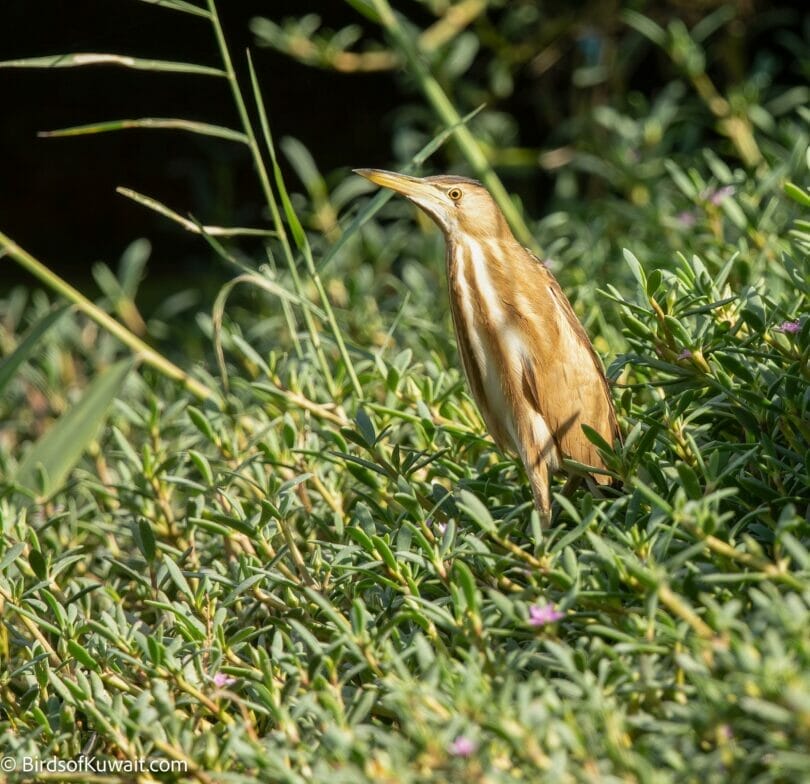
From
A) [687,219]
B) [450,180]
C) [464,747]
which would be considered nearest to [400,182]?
[450,180]

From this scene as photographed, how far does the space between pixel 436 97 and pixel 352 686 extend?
1486mm

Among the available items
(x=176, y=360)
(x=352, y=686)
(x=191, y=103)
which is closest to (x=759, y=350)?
(x=352, y=686)

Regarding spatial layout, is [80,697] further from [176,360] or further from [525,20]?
[525,20]

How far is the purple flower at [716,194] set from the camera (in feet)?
10.6

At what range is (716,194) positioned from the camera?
3367 millimetres

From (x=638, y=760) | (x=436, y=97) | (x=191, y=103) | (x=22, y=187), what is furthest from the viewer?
(x=22, y=187)

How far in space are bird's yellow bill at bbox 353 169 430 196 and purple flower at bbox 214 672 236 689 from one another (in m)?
1.25

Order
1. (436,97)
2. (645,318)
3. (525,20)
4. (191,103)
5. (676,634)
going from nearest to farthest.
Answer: (676,634)
(645,318)
(436,97)
(525,20)
(191,103)

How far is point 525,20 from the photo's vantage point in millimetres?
5102

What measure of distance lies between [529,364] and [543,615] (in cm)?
89

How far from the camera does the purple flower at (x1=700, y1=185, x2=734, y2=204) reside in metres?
3.24

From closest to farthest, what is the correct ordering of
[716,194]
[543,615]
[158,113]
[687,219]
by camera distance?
[543,615] → [716,194] → [687,219] → [158,113]

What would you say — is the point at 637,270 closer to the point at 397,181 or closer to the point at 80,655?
the point at 397,181

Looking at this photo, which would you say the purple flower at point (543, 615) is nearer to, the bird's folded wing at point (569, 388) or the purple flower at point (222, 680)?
the purple flower at point (222, 680)
